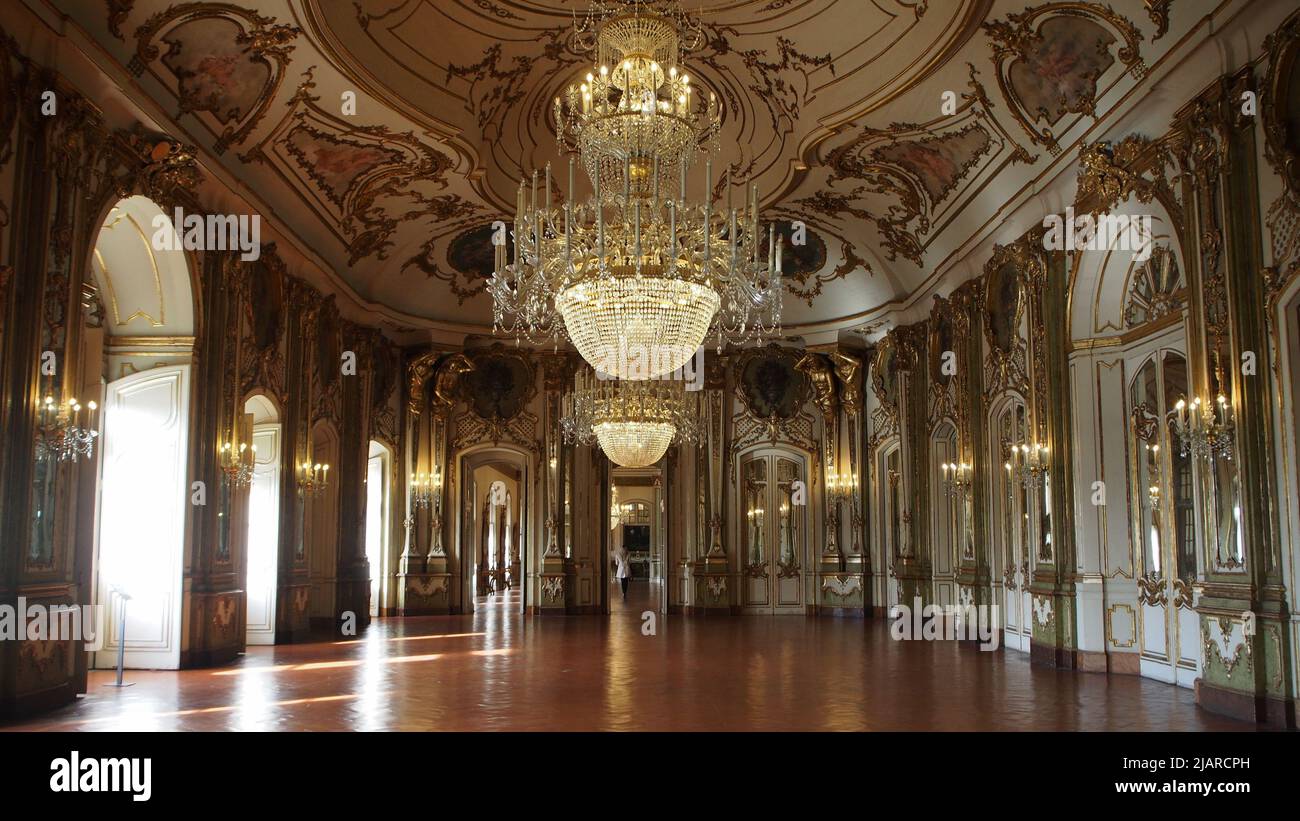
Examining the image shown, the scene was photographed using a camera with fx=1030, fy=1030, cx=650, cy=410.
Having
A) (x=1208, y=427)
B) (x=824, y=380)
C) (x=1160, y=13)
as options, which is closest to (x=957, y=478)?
(x=824, y=380)

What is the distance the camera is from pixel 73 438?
788cm

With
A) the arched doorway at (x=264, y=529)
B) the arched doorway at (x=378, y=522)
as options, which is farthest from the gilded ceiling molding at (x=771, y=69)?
A: the arched doorway at (x=378, y=522)

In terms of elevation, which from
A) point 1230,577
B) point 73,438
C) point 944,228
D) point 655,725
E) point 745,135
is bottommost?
point 655,725

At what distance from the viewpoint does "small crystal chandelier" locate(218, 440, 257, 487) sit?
11.1 meters

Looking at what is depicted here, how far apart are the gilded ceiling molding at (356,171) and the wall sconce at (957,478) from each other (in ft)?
25.6

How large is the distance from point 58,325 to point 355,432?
8167mm

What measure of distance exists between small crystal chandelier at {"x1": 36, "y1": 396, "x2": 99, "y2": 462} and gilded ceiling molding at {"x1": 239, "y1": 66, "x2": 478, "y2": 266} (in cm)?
423

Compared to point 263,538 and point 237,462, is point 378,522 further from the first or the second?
point 237,462

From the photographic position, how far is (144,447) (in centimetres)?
1050

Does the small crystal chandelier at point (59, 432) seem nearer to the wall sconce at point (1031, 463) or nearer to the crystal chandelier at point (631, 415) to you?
the crystal chandelier at point (631, 415)

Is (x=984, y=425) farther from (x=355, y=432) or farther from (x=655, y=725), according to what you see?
(x=355, y=432)

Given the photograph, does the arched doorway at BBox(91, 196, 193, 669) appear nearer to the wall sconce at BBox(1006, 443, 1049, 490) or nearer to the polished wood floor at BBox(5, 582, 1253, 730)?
the polished wood floor at BBox(5, 582, 1253, 730)

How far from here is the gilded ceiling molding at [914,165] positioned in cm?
1139
